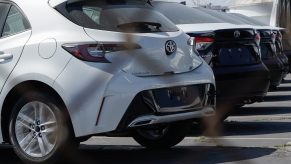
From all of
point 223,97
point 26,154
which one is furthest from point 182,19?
point 26,154

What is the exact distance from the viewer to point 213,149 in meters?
6.29

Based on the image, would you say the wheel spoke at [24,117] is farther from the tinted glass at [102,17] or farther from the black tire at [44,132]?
the tinted glass at [102,17]

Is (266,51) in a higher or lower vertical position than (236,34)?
lower

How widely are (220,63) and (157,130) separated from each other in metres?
1.37

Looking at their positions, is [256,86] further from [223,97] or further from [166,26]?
[166,26]

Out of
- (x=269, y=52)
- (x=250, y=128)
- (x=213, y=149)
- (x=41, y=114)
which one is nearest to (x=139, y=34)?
(x=41, y=114)

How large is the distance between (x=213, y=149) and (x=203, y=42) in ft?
4.71

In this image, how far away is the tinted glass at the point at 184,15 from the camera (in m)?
7.58

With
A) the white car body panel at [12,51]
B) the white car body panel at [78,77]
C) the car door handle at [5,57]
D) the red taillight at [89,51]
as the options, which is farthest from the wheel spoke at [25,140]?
the red taillight at [89,51]

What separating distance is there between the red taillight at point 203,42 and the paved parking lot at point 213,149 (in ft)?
3.29

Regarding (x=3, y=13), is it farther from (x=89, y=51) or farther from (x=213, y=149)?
(x=213, y=149)

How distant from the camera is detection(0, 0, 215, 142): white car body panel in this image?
4.94 metres

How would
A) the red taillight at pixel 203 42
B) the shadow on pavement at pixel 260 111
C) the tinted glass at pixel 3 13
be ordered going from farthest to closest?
the shadow on pavement at pixel 260 111
the red taillight at pixel 203 42
the tinted glass at pixel 3 13

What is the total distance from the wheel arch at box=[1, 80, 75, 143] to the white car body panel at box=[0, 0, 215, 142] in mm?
44
